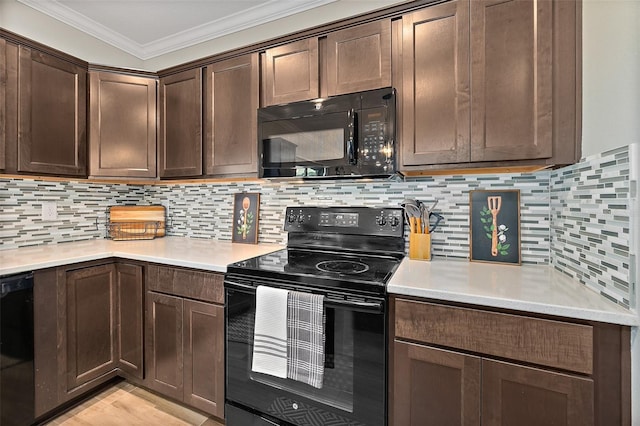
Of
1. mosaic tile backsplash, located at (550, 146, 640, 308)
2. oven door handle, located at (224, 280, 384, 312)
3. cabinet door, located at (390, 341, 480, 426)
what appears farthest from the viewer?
oven door handle, located at (224, 280, 384, 312)

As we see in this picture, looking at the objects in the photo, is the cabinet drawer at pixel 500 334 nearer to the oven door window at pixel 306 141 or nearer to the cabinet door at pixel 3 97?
the oven door window at pixel 306 141

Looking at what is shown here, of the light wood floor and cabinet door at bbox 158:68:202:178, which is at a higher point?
cabinet door at bbox 158:68:202:178

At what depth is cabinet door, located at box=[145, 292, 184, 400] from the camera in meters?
1.72

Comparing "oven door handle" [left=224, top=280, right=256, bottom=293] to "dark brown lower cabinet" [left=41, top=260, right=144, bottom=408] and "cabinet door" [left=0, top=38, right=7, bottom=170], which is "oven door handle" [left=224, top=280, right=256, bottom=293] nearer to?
"dark brown lower cabinet" [left=41, top=260, right=144, bottom=408]

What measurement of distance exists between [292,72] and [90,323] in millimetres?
1928

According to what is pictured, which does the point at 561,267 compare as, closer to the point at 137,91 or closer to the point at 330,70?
the point at 330,70

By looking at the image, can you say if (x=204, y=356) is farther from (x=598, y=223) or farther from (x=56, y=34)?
(x=56, y=34)

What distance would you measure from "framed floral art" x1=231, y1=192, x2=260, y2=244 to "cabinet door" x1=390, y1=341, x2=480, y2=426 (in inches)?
54.9

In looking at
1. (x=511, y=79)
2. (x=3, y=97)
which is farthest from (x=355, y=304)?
(x=3, y=97)

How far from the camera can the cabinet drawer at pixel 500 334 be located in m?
0.97

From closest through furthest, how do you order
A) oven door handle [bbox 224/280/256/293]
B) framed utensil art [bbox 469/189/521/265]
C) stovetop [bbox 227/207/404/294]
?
stovetop [bbox 227/207/404/294]
oven door handle [bbox 224/280/256/293]
framed utensil art [bbox 469/189/521/265]

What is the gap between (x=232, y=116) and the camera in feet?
6.48

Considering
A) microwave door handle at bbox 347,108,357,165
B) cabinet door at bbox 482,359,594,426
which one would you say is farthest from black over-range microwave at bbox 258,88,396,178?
cabinet door at bbox 482,359,594,426

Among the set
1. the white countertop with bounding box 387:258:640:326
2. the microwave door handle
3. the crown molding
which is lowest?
the white countertop with bounding box 387:258:640:326
